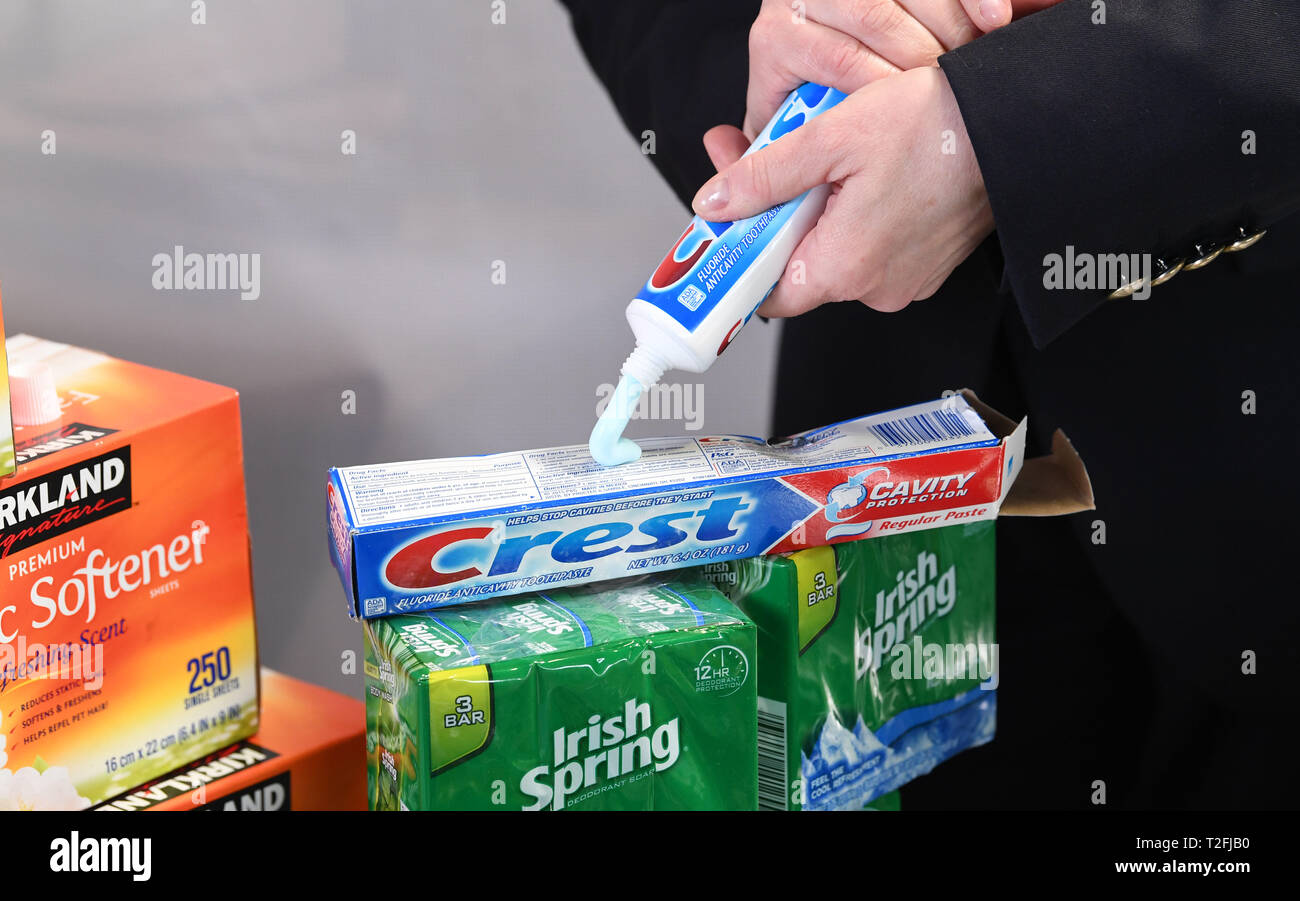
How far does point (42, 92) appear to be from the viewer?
1284mm

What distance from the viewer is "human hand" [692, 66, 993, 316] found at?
75 centimetres

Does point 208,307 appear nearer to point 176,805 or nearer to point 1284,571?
point 176,805

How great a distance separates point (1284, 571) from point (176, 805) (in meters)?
0.85

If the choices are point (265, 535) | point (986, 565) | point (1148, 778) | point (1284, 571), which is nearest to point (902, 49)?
point (986, 565)

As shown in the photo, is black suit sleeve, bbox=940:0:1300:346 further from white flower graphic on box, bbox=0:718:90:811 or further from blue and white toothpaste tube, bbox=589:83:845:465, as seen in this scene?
white flower graphic on box, bbox=0:718:90:811

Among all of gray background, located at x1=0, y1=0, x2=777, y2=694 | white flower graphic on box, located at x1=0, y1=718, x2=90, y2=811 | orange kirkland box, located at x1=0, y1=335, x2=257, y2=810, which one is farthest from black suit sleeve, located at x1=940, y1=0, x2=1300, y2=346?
gray background, located at x1=0, y1=0, x2=777, y2=694

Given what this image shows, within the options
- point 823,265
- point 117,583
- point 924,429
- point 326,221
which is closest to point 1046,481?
point 924,429

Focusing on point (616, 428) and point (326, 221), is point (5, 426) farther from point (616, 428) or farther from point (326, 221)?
point (326, 221)

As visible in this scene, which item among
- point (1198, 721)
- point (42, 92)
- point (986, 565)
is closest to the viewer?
point (986, 565)

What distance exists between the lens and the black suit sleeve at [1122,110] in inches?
27.8

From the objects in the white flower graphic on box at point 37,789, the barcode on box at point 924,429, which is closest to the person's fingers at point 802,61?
the barcode on box at point 924,429

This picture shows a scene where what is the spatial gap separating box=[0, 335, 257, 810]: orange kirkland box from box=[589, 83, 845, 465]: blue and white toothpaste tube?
0.28 m

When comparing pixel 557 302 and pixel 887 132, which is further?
pixel 557 302

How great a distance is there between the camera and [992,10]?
78 cm
